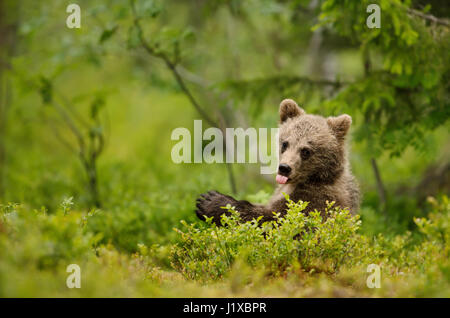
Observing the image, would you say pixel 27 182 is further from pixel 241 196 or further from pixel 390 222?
pixel 390 222

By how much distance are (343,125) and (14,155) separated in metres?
11.3

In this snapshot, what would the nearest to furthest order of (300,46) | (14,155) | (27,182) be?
(27,182) → (300,46) → (14,155)

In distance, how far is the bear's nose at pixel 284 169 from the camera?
14.9 ft

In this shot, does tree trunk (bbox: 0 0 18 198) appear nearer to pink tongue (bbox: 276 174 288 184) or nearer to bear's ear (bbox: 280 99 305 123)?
bear's ear (bbox: 280 99 305 123)

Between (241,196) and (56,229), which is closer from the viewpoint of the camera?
(56,229)

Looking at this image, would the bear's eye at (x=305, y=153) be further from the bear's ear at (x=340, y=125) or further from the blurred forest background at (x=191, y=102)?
the blurred forest background at (x=191, y=102)

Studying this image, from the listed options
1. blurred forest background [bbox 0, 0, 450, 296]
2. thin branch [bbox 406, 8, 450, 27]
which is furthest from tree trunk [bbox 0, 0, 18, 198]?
thin branch [bbox 406, 8, 450, 27]

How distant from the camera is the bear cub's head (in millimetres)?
4688

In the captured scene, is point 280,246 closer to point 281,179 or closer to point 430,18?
point 281,179

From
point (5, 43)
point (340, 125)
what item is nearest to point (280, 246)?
point (340, 125)

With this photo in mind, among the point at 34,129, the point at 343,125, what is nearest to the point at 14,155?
the point at 34,129

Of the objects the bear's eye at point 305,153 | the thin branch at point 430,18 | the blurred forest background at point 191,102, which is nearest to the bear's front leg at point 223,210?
the blurred forest background at point 191,102

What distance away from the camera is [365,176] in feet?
36.8
